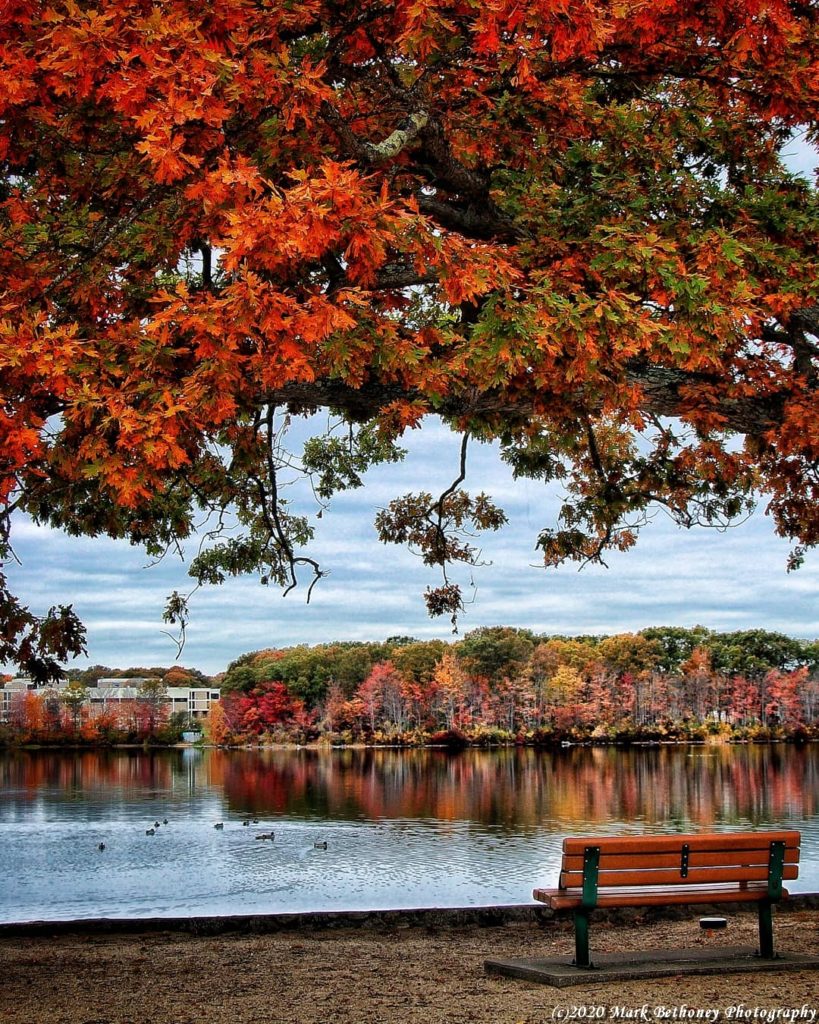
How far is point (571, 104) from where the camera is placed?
8469mm

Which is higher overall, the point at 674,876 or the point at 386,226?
the point at 386,226

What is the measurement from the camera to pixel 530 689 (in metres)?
92.1

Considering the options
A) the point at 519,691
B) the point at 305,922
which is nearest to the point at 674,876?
the point at 305,922

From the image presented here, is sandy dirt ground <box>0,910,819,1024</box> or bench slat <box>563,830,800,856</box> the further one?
bench slat <box>563,830,800,856</box>

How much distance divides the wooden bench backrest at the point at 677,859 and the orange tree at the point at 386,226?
3.10 metres

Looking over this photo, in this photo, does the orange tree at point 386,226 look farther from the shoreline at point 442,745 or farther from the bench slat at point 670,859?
the shoreline at point 442,745

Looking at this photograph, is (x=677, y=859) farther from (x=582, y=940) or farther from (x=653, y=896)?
(x=582, y=940)

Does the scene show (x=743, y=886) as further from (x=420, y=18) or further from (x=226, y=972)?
(x=420, y=18)

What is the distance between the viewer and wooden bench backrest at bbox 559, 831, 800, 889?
24.7 ft

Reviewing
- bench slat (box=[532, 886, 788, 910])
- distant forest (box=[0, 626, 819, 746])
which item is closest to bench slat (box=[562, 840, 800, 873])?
bench slat (box=[532, 886, 788, 910])

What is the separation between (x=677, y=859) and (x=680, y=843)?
0.11m

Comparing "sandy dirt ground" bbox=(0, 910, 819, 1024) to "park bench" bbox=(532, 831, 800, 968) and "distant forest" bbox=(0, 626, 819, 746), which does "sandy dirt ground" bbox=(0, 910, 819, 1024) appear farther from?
"distant forest" bbox=(0, 626, 819, 746)

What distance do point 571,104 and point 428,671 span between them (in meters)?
84.1

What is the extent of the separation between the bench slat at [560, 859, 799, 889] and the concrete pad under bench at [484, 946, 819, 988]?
1.64ft
